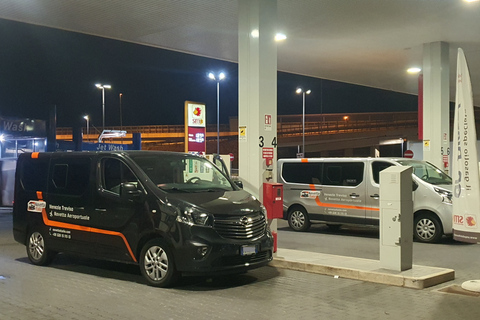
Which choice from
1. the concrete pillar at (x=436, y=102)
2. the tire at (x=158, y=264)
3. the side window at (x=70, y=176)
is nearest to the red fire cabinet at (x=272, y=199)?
the tire at (x=158, y=264)

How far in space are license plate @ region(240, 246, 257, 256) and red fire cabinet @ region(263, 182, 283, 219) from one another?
1945mm

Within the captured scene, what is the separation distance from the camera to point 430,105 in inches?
675

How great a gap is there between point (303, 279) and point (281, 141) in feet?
180

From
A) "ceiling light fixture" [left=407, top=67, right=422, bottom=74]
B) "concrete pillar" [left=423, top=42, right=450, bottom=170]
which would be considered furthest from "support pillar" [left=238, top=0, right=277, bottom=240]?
"ceiling light fixture" [left=407, top=67, right=422, bottom=74]

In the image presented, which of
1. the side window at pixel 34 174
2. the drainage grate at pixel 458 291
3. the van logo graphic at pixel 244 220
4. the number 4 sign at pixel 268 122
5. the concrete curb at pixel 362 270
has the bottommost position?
the drainage grate at pixel 458 291

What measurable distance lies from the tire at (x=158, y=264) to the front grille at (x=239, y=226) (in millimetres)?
799

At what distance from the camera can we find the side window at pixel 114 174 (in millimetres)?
8148

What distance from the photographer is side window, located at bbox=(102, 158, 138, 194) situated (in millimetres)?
8148

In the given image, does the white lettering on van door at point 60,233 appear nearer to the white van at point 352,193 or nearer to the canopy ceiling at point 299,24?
the canopy ceiling at point 299,24

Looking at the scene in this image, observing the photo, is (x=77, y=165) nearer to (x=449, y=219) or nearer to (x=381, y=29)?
(x=449, y=219)

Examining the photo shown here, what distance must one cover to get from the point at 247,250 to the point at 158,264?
129 centimetres

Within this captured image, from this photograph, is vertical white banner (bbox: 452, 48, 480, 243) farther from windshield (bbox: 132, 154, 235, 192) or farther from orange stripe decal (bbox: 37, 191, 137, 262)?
orange stripe decal (bbox: 37, 191, 137, 262)

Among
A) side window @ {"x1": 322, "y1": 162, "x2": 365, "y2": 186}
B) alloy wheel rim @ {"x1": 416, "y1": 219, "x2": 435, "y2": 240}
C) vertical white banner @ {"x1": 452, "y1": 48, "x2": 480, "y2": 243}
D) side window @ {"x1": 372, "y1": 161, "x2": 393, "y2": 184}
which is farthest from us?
side window @ {"x1": 322, "y1": 162, "x2": 365, "y2": 186}

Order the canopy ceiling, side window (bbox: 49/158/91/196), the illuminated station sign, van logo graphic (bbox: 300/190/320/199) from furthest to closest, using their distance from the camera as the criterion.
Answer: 1. the illuminated station sign
2. van logo graphic (bbox: 300/190/320/199)
3. the canopy ceiling
4. side window (bbox: 49/158/91/196)
